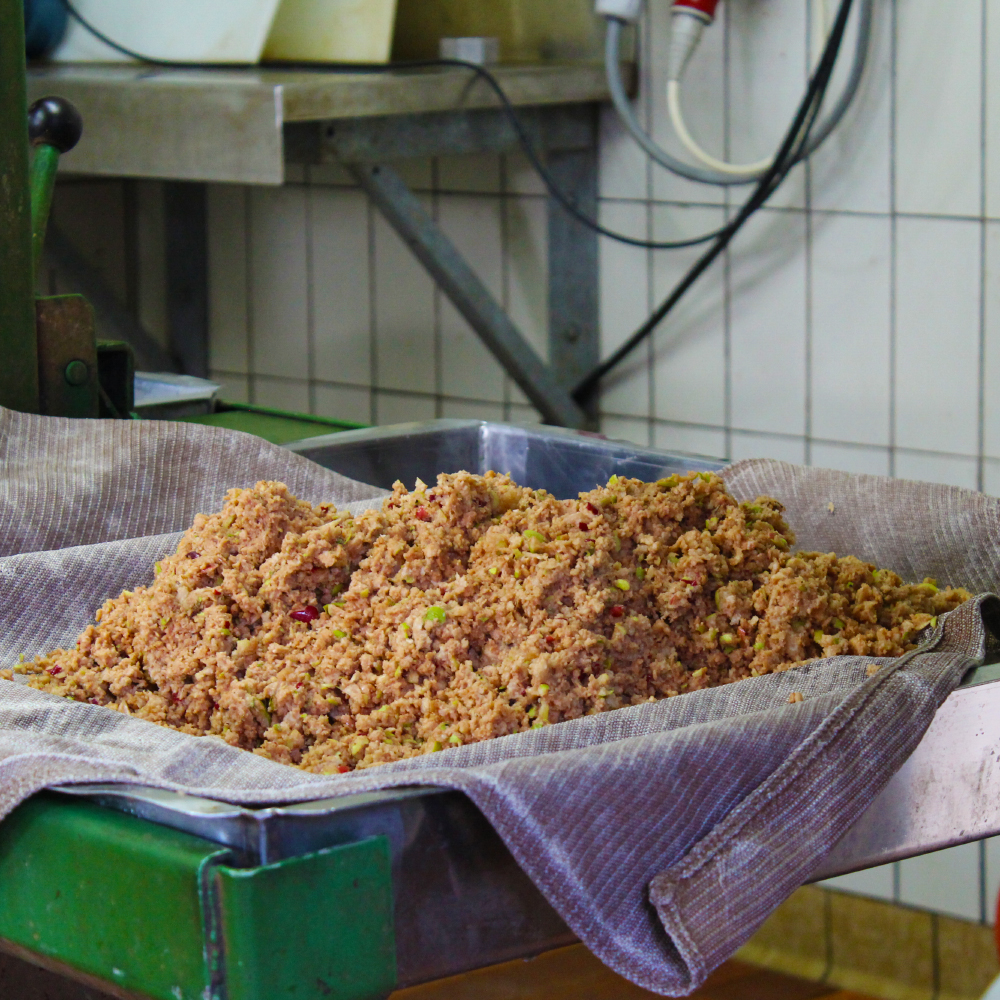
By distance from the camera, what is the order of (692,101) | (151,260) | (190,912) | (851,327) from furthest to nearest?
(151,260) → (692,101) → (851,327) → (190,912)

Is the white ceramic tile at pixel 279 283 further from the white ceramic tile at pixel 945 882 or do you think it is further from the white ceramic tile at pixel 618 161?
the white ceramic tile at pixel 945 882

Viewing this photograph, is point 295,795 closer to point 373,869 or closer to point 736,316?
point 373,869

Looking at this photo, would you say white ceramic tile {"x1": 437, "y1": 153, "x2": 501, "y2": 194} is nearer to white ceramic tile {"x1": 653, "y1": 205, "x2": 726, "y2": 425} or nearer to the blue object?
white ceramic tile {"x1": 653, "y1": 205, "x2": 726, "y2": 425}

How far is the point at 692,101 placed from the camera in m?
2.38

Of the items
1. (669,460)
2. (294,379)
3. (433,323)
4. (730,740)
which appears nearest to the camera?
(730,740)

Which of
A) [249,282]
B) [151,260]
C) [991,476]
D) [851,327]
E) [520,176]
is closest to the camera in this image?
[991,476]

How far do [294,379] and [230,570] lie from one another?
6.84ft

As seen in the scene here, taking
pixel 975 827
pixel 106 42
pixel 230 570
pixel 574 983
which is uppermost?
pixel 106 42

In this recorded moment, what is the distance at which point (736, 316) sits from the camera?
2.40 metres

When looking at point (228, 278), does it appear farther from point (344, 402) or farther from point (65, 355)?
point (65, 355)

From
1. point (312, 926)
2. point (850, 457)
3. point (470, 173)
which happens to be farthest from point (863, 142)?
point (312, 926)

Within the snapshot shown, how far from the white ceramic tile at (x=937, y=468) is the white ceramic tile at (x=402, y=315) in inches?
37.4

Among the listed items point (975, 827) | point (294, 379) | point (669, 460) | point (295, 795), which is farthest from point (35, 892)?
point (294, 379)

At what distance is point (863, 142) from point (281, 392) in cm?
135
